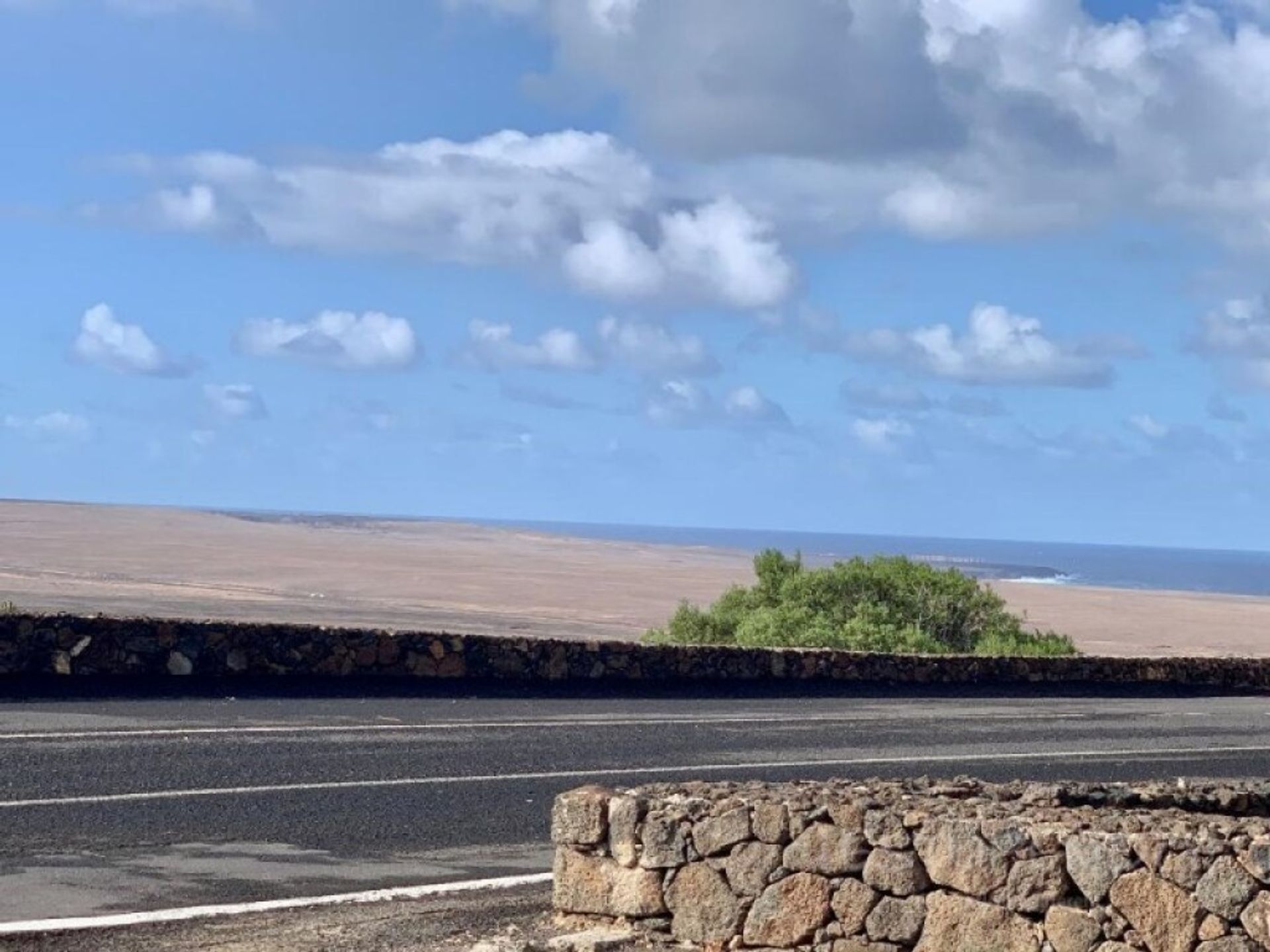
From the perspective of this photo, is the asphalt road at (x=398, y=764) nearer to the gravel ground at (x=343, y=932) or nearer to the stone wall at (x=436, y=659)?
the gravel ground at (x=343, y=932)

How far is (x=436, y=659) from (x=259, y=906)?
11865mm

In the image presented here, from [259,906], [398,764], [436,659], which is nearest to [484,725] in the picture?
[398,764]

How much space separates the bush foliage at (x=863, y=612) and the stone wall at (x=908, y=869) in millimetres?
22944

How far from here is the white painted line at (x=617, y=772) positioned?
40.0 ft

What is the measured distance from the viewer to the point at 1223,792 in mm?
10234

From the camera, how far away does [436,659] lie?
2102cm

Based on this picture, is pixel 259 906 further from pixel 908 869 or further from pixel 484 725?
pixel 484 725

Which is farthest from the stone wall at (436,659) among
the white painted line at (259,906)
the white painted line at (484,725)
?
the white painted line at (259,906)

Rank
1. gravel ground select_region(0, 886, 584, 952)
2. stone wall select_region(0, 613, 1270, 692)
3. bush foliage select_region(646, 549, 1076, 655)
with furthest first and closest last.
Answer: bush foliage select_region(646, 549, 1076, 655)
stone wall select_region(0, 613, 1270, 692)
gravel ground select_region(0, 886, 584, 952)

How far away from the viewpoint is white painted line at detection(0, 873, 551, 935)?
8.55 m

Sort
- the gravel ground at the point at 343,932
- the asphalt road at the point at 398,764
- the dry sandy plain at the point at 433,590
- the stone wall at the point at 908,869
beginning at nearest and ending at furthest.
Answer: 1. the stone wall at the point at 908,869
2. the gravel ground at the point at 343,932
3. the asphalt road at the point at 398,764
4. the dry sandy plain at the point at 433,590

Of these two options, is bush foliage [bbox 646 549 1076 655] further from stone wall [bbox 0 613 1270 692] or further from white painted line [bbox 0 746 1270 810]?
white painted line [bbox 0 746 1270 810]

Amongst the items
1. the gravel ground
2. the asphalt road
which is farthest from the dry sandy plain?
the gravel ground

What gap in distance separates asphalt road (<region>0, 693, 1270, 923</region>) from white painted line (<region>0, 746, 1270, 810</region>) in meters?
0.03
